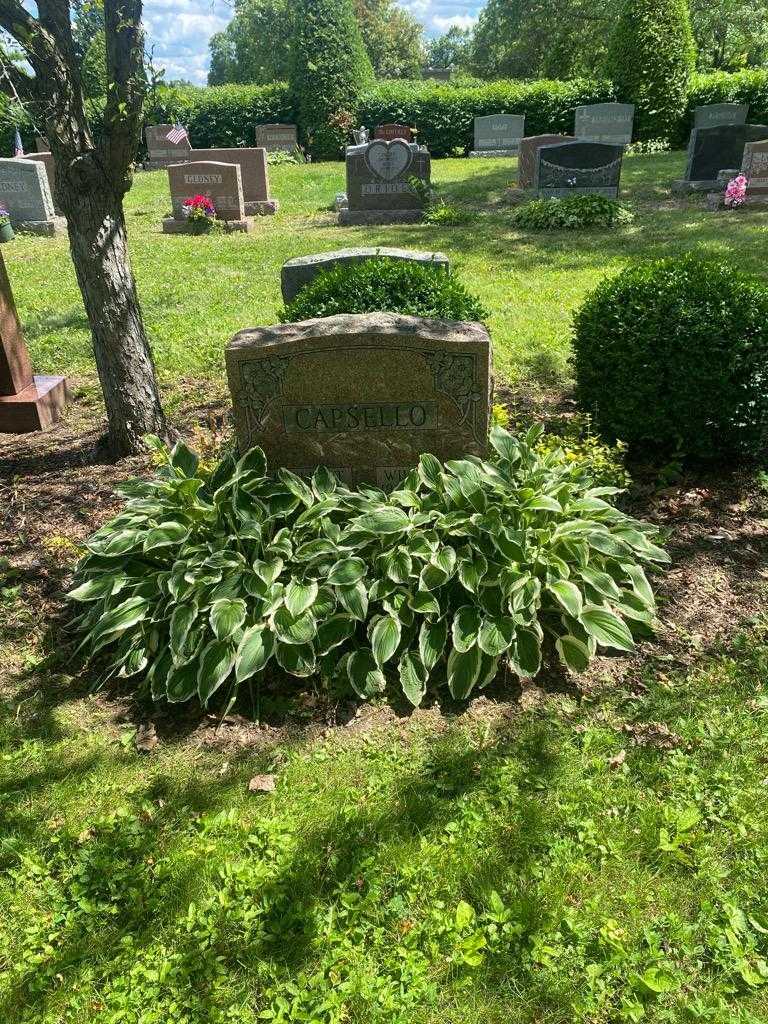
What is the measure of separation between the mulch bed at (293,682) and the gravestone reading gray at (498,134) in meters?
20.8

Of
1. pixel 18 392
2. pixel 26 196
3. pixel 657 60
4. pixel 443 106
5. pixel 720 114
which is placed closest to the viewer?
pixel 18 392

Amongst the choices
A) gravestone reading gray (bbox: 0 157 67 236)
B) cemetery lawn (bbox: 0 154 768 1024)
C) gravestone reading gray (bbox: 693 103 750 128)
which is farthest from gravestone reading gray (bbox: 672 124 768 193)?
cemetery lawn (bbox: 0 154 768 1024)

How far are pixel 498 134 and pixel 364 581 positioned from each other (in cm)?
2403

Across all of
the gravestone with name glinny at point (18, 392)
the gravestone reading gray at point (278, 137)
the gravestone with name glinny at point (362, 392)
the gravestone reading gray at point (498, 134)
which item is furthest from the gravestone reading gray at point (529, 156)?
the gravestone with name glinny at point (362, 392)

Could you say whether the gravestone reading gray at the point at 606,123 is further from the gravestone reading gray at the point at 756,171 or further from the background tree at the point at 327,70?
the gravestone reading gray at the point at 756,171

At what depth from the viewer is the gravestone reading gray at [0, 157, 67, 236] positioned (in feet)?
48.3

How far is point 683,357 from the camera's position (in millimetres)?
4672

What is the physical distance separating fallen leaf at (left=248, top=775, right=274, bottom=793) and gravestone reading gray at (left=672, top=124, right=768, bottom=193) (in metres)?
15.7

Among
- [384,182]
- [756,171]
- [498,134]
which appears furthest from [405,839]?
[498,134]

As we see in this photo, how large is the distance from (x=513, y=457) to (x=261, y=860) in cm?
245

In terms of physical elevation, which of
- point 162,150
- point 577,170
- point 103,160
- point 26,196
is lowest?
point 26,196

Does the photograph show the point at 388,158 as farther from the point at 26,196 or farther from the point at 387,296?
the point at 387,296

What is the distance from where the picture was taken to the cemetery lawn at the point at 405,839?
2273 millimetres

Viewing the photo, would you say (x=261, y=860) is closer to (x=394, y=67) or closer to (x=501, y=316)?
(x=501, y=316)
